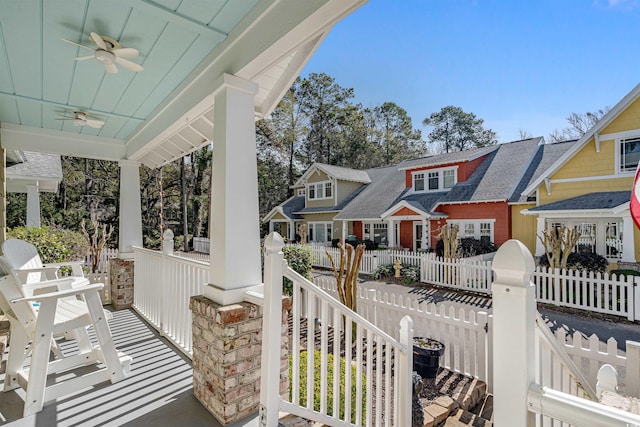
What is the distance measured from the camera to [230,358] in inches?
83.2

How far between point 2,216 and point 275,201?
2180 centimetres

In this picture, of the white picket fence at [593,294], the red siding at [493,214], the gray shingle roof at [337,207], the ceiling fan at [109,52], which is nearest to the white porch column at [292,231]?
the gray shingle roof at [337,207]

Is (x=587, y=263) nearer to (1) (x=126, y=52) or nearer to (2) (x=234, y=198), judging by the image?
(2) (x=234, y=198)

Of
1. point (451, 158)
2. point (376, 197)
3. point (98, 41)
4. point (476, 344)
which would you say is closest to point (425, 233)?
point (451, 158)

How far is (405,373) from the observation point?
2.35 metres

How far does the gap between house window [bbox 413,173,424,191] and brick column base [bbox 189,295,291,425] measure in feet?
42.5

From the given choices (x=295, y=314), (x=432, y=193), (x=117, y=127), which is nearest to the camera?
(x=295, y=314)

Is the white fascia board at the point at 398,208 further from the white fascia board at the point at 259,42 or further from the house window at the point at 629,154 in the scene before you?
the white fascia board at the point at 259,42

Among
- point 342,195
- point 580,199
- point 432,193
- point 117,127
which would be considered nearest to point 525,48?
point 432,193

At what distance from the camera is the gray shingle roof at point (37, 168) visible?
24.7 feet

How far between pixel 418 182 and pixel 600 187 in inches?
253

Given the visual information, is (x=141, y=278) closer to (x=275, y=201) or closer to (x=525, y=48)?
(x=525, y=48)

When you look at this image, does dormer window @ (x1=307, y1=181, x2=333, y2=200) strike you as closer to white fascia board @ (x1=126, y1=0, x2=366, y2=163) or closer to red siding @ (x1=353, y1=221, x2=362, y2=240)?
red siding @ (x1=353, y1=221, x2=362, y2=240)

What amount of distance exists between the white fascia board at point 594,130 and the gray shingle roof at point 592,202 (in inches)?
32.8
